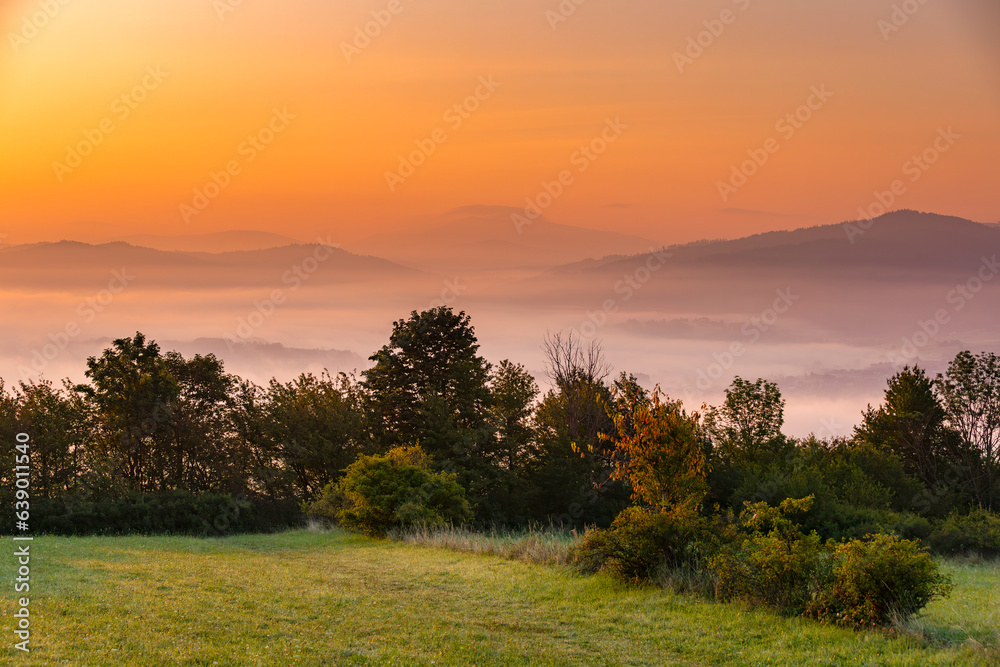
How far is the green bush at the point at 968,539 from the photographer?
39.2 meters

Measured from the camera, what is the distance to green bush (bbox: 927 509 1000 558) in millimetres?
39188

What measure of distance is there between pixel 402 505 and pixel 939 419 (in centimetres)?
4193

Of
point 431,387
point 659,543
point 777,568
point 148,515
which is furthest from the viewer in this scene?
point 431,387

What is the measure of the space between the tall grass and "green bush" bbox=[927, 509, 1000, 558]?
22261 millimetres

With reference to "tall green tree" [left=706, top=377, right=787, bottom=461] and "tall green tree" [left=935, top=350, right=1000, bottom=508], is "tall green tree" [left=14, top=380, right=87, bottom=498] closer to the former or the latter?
"tall green tree" [left=706, top=377, right=787, bottom=461]

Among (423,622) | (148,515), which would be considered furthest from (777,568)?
(148,515)

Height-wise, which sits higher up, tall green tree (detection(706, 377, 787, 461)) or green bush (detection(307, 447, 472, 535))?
tall green tree (detection(706, 377, 787, 461))

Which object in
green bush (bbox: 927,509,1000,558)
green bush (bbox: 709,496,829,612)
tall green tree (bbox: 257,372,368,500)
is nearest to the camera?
green bush (bbox: 709,496,829,612)

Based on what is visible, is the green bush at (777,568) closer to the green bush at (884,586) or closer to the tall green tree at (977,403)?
the green bush at (884,586)

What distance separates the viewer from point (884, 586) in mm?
14383

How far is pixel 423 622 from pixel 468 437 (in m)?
34.2

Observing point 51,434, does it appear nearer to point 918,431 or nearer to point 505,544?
point 505,544

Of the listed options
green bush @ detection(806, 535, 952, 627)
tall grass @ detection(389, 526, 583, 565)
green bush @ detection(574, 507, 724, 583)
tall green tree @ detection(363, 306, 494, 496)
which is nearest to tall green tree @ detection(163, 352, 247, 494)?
tall green tree @ detection(363, 306, 494, 496)

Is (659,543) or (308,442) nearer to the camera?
(659,543)
